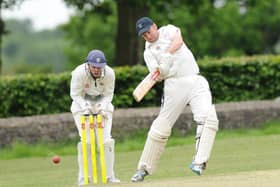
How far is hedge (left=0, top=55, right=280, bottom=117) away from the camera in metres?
22.0

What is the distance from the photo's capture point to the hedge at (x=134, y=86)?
72.0 ft

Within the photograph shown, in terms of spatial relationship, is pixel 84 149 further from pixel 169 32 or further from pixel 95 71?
pixel 169 32

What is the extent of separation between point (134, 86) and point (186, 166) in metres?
7.00

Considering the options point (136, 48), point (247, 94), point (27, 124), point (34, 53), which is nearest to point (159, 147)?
point (27, 124)

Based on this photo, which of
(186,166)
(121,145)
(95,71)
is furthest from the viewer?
(121,145)

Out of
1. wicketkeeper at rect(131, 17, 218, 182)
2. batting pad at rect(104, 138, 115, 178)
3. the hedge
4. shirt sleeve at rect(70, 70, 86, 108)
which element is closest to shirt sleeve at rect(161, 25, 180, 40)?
wicketkeeper at rect(131, 17, 218, 182)

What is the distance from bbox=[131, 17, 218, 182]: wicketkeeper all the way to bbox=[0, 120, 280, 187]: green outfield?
0.43 meters

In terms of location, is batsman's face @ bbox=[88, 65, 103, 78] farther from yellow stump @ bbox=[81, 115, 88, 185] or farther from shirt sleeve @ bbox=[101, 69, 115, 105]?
yellow stump @ bbox=[81, 115, 88, 185]

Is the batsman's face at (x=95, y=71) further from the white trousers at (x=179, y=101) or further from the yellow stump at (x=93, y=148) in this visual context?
the white trousers at (x=179, y=101)

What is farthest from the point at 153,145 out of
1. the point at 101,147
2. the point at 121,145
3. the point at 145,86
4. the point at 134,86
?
the point at 134,86

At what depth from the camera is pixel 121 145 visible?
1948 centimetres

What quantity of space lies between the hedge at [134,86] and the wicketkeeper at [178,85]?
944 centimetres

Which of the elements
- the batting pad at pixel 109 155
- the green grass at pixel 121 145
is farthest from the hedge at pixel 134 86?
the batting pad at pixel 109 155

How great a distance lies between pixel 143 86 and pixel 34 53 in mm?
129066
